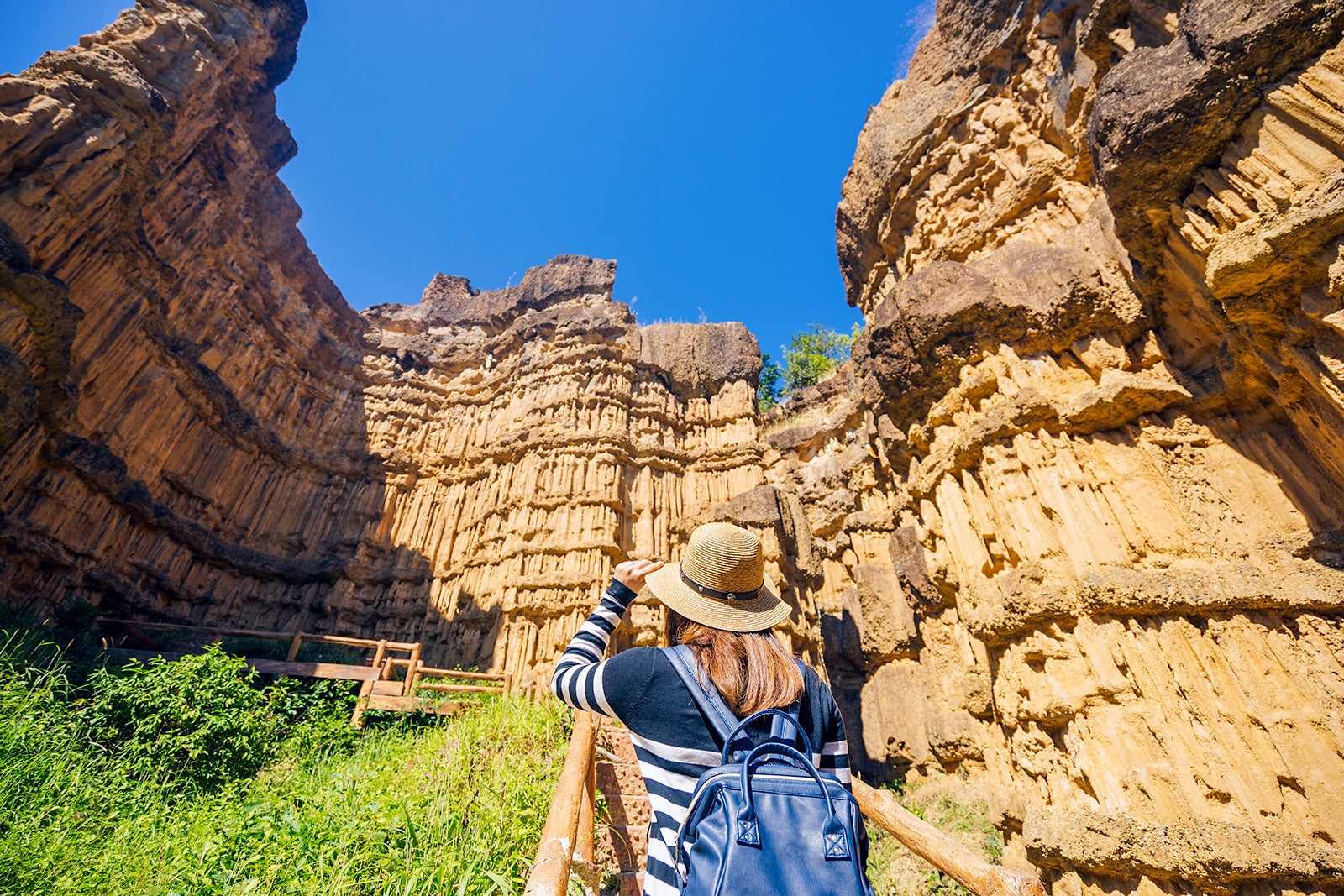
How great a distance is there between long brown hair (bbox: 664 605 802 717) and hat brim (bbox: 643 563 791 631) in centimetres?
4

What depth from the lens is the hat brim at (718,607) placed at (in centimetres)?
244

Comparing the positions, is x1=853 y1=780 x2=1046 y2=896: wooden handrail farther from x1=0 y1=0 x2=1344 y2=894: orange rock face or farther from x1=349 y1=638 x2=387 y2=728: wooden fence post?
x1=349 y1=638 x2=387 y2=728: wooden fence post

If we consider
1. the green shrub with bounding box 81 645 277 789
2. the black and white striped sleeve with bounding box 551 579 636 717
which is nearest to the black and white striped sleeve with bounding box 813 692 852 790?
the black and white striped sleeve with bounding box 551 579 636 717

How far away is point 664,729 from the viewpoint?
209cm

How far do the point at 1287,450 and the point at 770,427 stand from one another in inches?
618

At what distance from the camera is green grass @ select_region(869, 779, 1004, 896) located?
729cm

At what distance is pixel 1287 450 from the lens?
5.52 m

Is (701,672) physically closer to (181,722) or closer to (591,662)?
(591,662)

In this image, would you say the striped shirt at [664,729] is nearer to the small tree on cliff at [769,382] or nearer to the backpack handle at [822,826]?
the backpack handle at [822,826]

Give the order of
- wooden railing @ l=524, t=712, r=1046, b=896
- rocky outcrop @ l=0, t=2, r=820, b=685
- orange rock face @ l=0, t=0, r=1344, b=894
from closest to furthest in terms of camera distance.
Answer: wooden railing @ l=524, t=712, r=1046, b=896
orange rock face @ l=0, t=0, r=1344, b=894
rocky outcrop @ l=0, t=2, r=820, b=685

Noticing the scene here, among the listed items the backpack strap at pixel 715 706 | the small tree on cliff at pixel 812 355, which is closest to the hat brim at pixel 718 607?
the backpack strap at pixel 715 706

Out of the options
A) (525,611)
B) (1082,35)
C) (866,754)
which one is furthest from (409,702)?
(1082,35)

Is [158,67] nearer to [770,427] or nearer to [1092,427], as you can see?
[770,427]

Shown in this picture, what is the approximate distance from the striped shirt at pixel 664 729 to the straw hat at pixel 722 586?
0.32 m
